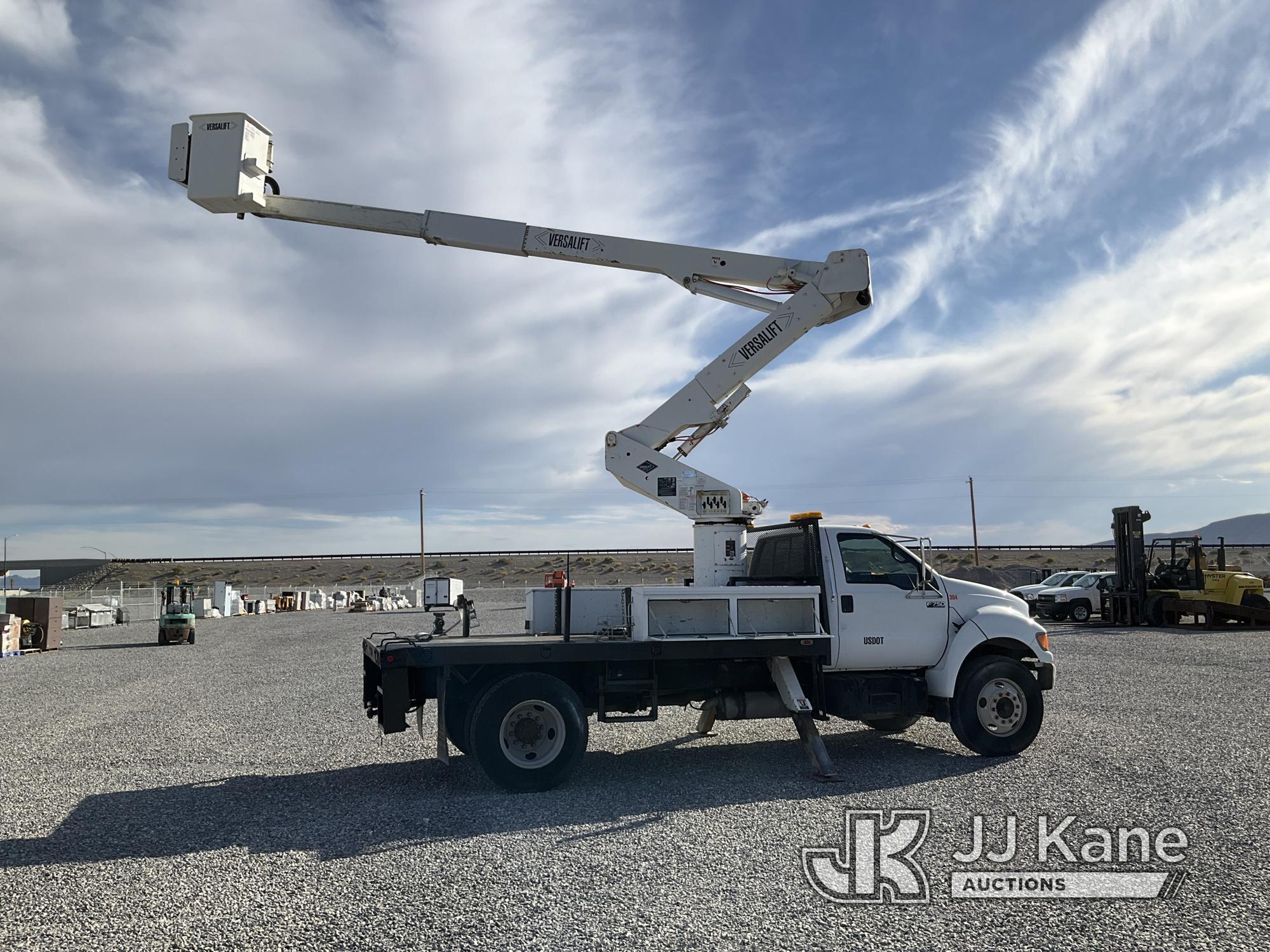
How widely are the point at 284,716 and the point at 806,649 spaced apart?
7.18 meters

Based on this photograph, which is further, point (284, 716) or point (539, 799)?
point (284, 716)

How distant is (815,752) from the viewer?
26.1 ft

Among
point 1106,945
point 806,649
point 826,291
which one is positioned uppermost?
point 826,291

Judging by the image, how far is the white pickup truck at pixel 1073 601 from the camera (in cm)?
2873

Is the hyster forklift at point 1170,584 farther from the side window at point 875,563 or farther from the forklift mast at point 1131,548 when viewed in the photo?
the side window at point 875,563

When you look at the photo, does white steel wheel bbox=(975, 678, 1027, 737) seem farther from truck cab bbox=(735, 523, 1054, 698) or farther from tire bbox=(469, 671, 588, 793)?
tire bbox=(469, 671, 588, 793)

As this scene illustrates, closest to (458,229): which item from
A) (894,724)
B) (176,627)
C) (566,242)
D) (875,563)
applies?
(566,242)

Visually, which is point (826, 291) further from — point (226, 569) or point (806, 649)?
point (226, 569)

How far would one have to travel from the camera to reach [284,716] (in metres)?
11.5

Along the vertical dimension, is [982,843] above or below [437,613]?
below

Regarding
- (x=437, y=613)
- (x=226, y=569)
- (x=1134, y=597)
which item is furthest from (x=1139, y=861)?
(x=226, y=569)

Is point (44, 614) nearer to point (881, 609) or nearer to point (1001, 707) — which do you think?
point (881, 609)

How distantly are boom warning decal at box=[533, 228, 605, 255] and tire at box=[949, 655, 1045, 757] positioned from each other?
6.18m

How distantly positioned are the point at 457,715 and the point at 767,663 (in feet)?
9.73
